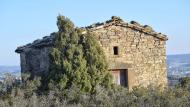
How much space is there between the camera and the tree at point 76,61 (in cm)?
1623

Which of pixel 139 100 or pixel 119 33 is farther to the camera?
pixel 119 33

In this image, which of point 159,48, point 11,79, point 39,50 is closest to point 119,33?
point 159,48

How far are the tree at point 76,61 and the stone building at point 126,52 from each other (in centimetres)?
76

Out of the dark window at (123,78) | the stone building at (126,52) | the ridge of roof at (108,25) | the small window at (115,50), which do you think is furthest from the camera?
the dark window at (123,78)

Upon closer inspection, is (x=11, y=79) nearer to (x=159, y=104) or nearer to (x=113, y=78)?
(x=113, y=78)

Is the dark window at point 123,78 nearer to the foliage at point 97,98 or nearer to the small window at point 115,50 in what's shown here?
the small window at point 115,50

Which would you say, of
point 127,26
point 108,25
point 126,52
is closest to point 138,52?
point 126,52

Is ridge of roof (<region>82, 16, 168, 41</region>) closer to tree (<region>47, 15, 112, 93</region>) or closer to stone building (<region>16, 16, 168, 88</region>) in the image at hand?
stone building (<region>16, 16, 168, 88</region>)

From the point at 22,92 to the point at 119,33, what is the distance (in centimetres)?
481

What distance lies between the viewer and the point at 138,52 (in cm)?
1861

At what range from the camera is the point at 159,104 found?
44.8ft

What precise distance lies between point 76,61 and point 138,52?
321 cm

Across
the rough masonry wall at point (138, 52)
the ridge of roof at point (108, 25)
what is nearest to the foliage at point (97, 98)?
the rough masonry wall at point (138, 52)

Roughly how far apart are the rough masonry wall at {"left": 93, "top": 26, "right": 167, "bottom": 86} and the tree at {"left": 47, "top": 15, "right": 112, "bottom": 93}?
1.00 m
